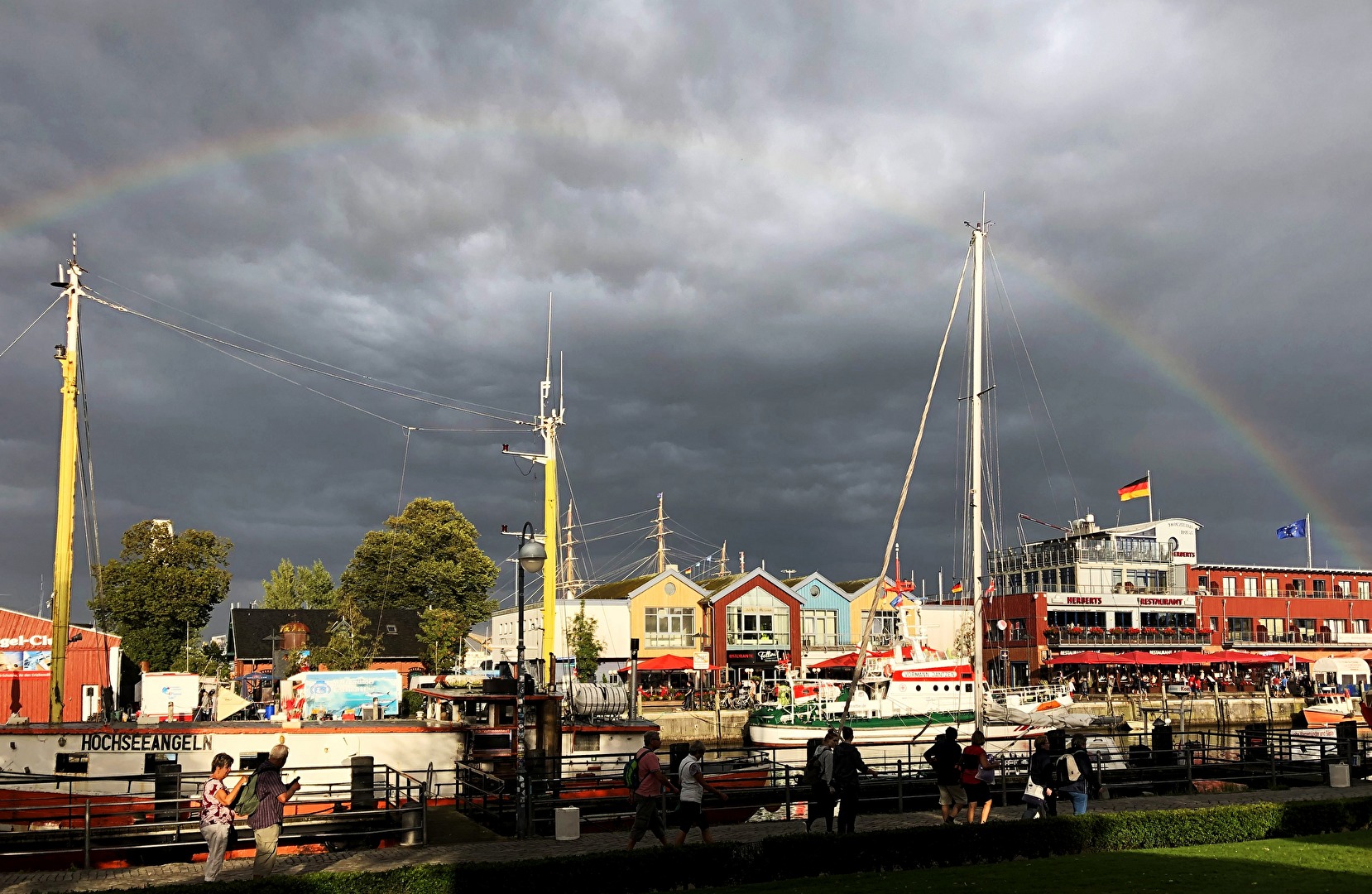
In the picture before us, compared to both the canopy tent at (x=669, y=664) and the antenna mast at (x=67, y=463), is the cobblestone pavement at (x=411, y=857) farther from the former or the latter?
the canopy tent at (x=669, y=664)

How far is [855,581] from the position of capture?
299 feet

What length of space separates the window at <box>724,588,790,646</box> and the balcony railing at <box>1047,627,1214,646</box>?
2056 centimetres

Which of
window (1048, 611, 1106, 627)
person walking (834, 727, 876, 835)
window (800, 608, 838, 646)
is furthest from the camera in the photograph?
window (1048, 611, 1106, 627)

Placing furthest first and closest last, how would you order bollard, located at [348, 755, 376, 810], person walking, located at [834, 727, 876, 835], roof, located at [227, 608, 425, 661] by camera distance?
1. roof, located at [227, 608, 425, 661]
2. bollard, located at [348, 755, 376, 810]
3. person walking, located at [834, 727, 876, 835]

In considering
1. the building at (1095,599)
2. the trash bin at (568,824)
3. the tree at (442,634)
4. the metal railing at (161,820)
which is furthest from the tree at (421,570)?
the trash bin at (568,824)

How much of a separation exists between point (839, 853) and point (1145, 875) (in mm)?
4426

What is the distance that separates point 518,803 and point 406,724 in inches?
347

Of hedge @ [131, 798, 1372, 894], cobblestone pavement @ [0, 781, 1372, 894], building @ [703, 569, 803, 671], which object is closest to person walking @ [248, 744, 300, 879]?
hedge @ [131, 798, 1372, 894]

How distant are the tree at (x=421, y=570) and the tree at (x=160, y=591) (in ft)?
43.4

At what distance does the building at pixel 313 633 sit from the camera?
85675 mm

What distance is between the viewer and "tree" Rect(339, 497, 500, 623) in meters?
92.9

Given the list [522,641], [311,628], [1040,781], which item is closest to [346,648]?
[311,628]

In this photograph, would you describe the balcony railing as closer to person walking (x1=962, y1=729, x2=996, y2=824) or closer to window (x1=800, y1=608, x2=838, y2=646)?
window (x1=800, y1=608, x2=838, y2=646)

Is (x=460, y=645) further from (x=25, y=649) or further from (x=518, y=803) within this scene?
(x=518, y=803)
